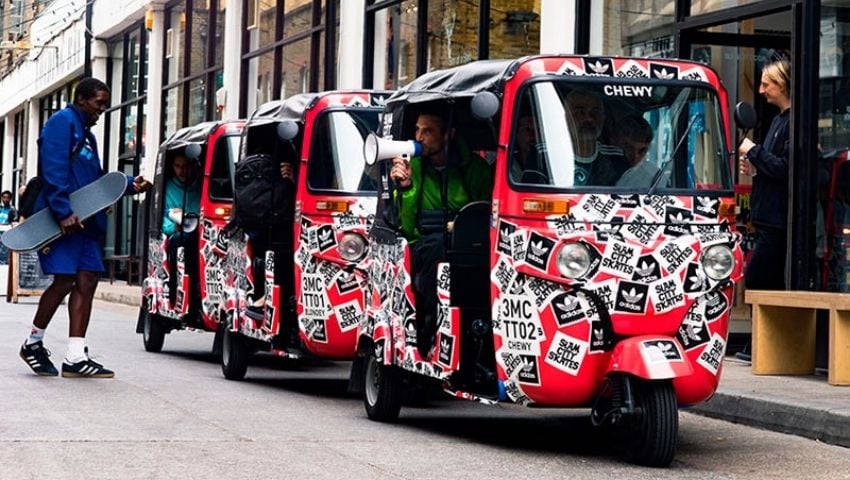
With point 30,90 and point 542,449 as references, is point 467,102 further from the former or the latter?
point 30,90

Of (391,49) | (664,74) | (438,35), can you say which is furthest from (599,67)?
(391,49)

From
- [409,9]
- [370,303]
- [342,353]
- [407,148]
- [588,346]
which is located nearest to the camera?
[588,346]

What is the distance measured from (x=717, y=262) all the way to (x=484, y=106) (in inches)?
56.2

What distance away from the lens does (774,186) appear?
42.3ft

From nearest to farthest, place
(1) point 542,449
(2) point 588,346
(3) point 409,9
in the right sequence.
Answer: (2) point 588,346 < (1) point 542,449 < (3) point 409,9

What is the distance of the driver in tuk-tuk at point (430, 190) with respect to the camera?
941cm

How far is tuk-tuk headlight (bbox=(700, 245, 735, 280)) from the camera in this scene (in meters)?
8.31

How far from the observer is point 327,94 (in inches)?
466

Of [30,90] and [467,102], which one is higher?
[30,90]

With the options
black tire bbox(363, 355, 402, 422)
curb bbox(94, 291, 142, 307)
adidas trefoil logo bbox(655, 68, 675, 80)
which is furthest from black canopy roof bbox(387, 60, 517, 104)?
curb bbox(94, 291, 142, 307)

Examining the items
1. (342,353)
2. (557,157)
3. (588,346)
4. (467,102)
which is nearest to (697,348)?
(588,346)

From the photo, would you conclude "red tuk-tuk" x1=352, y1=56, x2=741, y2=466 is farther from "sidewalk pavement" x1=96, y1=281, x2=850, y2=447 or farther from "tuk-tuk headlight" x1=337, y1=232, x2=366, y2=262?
"tuk-tuk headlight" x1=337, y1=232, x2=366, y2=262

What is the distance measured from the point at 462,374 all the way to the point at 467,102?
1.54 meters

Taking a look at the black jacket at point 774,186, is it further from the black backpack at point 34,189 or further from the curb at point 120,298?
the curb at point 120,298
